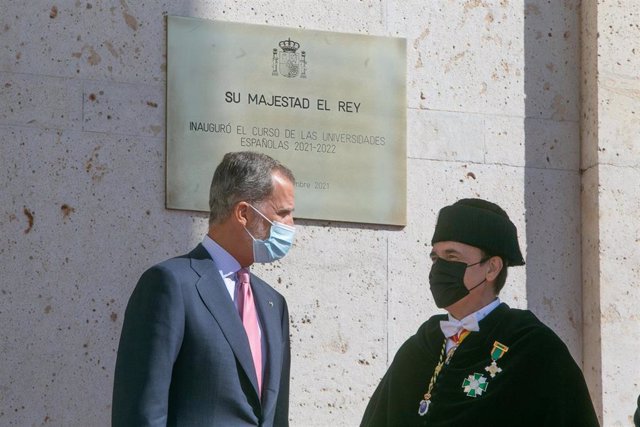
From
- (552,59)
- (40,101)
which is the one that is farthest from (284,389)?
(552,59)

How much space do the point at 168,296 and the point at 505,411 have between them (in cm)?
123

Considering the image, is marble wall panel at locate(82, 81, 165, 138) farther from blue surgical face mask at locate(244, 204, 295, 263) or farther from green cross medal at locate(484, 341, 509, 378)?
green cross medal at locate(484, 341, 509, 378)

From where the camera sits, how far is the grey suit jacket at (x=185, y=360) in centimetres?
570

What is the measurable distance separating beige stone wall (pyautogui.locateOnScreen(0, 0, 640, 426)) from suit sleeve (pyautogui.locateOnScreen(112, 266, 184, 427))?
4.12 feet

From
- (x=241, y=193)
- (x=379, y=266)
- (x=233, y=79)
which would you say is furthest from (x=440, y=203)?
(x=241, y=193)

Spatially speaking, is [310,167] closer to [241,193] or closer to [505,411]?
[241,193]

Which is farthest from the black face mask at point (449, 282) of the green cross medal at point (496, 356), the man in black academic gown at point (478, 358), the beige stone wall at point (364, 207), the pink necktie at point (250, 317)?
the beige stone wall at point (364, 207)

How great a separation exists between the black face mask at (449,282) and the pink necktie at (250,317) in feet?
2.17

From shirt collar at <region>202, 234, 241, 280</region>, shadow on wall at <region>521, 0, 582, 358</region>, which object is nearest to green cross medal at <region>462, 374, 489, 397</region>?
shirt collar at <region>202, 234, 241, 280</region>

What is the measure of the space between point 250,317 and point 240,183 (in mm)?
490

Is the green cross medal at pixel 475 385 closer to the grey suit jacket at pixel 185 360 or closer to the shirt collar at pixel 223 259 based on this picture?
the grey suit jacket at pixel 185 360

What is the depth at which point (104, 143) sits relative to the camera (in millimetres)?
7227

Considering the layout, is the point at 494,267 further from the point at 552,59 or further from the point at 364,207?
the point at 552,59

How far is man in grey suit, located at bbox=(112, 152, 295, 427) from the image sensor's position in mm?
5738
